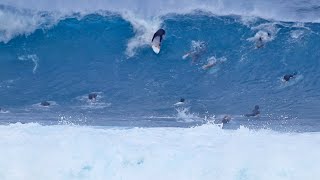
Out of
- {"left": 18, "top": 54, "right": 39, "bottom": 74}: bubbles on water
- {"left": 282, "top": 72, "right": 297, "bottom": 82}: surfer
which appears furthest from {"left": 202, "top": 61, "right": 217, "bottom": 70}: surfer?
{"left": 18, "top": 54, "right": 39, "bottom": 74}: bubbles on water

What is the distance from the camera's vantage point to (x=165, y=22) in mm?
11008

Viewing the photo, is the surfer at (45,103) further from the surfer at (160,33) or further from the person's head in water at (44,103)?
the surfer at (160,33)

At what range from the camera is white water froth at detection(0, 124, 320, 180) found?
8.57 m

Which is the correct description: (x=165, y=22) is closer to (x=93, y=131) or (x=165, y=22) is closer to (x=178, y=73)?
(x=178, y=73)

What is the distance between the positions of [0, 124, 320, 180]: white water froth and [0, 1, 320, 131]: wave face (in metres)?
1.64

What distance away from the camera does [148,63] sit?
1098 centimetres

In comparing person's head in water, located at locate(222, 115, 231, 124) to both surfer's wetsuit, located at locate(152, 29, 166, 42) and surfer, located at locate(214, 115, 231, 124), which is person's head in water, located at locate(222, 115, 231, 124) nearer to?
surfer, located at locate(214, 115, 231, 124)

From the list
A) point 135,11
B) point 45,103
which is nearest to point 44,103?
point 45,103

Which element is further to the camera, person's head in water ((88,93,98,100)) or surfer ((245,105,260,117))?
person's head in water ((88,93,98,100))

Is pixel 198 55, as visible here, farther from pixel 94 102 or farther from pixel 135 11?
pixel 94 102

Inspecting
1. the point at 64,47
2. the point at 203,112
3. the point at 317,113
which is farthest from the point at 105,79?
the point at 317,113

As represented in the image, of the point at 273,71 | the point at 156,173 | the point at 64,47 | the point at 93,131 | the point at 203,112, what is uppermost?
the point at 64,47

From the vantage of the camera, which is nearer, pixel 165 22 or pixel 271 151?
pixel 271 151

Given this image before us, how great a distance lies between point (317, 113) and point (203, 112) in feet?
6.25
